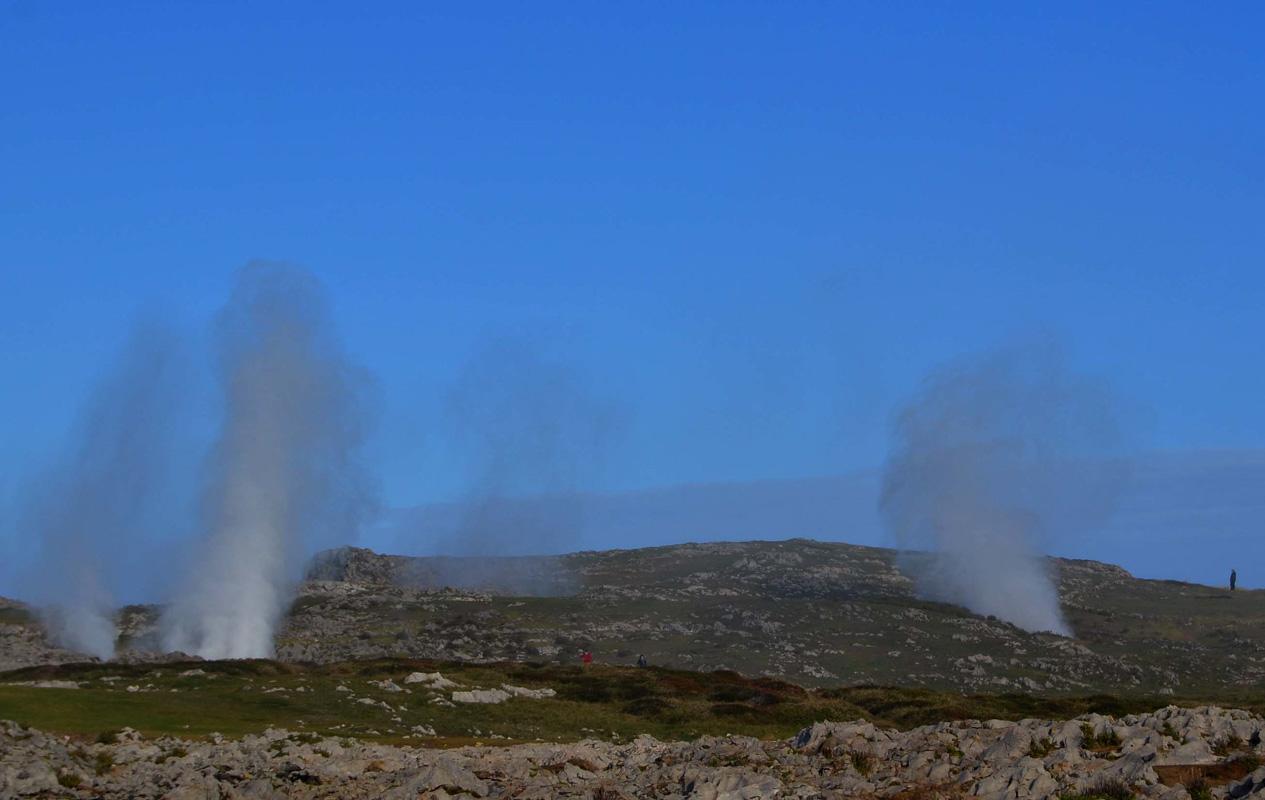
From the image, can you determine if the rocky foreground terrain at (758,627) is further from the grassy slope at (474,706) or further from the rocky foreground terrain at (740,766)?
the rocky foreground terrain at (740,766)

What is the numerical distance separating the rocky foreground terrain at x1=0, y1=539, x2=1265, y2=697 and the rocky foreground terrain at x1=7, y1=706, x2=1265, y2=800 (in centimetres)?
4609

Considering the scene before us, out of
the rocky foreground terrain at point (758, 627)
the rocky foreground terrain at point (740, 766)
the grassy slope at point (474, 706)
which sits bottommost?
the rocky foreground terrain at point (740, 766)

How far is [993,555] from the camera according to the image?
116 m

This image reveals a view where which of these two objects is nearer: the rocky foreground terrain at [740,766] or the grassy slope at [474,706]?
the rocky foreground terrain at [740,766]

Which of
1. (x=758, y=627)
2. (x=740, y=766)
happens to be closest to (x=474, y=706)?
(x=740, y=766)

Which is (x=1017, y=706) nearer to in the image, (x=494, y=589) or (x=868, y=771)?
(x=868, y=771)

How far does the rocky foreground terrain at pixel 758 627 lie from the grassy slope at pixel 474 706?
17189 millimetres

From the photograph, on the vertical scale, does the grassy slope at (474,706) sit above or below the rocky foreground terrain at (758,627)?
below

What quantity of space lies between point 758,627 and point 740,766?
212 ft

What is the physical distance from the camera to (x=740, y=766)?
29.2 m

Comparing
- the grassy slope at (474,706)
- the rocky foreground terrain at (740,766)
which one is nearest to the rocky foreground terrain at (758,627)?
the grassy slope at (474,706)

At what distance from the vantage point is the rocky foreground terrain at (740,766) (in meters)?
24.5

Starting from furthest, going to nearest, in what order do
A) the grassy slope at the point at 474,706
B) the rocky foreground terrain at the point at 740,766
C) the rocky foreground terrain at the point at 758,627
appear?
1. the rocky foreground terrain at the point at 758,627
2. the grassy slope at the point at 474,706
3. the rocky foreground terrain at the point at 740,766

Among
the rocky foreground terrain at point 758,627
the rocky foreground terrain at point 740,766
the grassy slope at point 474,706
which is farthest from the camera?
the rocky foreground terrain at point 758,627
